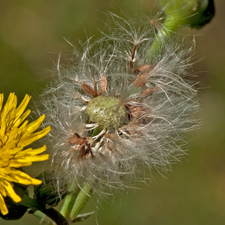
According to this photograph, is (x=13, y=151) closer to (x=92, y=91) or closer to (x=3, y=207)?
(x=3, y=207)

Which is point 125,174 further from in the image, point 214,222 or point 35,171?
point 214,222

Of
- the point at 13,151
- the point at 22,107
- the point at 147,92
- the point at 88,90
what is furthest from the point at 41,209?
the point at 147,92

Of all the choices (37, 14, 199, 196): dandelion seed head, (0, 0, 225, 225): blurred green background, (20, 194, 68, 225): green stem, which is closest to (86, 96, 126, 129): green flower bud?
(37, 14, 199, 196): dandelion seed head

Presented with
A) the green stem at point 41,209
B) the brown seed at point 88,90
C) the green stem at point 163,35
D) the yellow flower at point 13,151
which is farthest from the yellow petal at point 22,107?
the green stem at point 163,35

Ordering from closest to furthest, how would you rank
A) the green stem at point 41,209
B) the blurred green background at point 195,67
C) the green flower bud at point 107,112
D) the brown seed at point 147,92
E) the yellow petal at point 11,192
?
1. the yellow petal at point 11,192
2. the green stem at point 41,209
3. the green flower bud at point 107,112
4. the brown seed at point 147,92
5. the blurred green background at point 195,67

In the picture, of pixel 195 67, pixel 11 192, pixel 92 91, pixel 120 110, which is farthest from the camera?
pixel 195 67

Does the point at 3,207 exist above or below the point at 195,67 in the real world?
below

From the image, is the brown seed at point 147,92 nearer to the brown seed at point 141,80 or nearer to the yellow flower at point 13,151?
the brown seed at point 141,80
